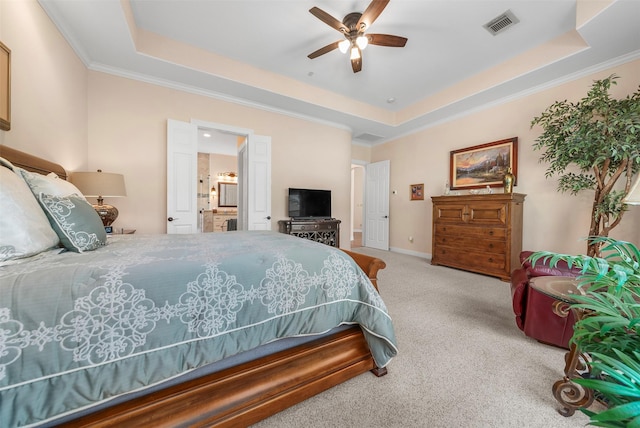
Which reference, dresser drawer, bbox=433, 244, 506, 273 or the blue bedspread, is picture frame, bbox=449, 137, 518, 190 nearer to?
dresser drawer, bbox=433, 244, 506, 273

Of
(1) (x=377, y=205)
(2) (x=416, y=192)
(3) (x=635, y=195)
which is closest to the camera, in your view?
(3) (x=635, y=195)

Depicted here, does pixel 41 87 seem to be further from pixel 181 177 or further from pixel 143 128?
pixel 181 177

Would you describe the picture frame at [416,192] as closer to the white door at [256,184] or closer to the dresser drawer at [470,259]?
the dresser drawer at [470,259]

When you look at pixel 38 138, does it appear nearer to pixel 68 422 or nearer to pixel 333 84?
pixel 68 422

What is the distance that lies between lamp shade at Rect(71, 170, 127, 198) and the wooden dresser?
4.74m

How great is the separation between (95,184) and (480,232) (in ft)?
16.7

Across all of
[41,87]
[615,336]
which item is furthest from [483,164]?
[41,87]

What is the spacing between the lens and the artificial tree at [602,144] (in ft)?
7.78

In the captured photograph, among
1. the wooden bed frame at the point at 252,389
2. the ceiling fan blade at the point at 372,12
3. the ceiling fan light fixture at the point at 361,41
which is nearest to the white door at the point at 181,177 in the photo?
the wooden bed frame at the point at 252,389

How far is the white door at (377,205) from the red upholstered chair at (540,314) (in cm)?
395

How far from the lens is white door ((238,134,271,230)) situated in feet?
13.3

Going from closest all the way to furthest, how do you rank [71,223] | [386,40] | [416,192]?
1. [71,223]
2. [386,40]
3. [416,192]

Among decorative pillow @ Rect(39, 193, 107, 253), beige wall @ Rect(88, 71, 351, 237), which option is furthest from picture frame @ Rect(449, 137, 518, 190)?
decorative pillow @ Rect(39, 193, 107, 253)

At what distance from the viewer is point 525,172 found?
3.70 meters
